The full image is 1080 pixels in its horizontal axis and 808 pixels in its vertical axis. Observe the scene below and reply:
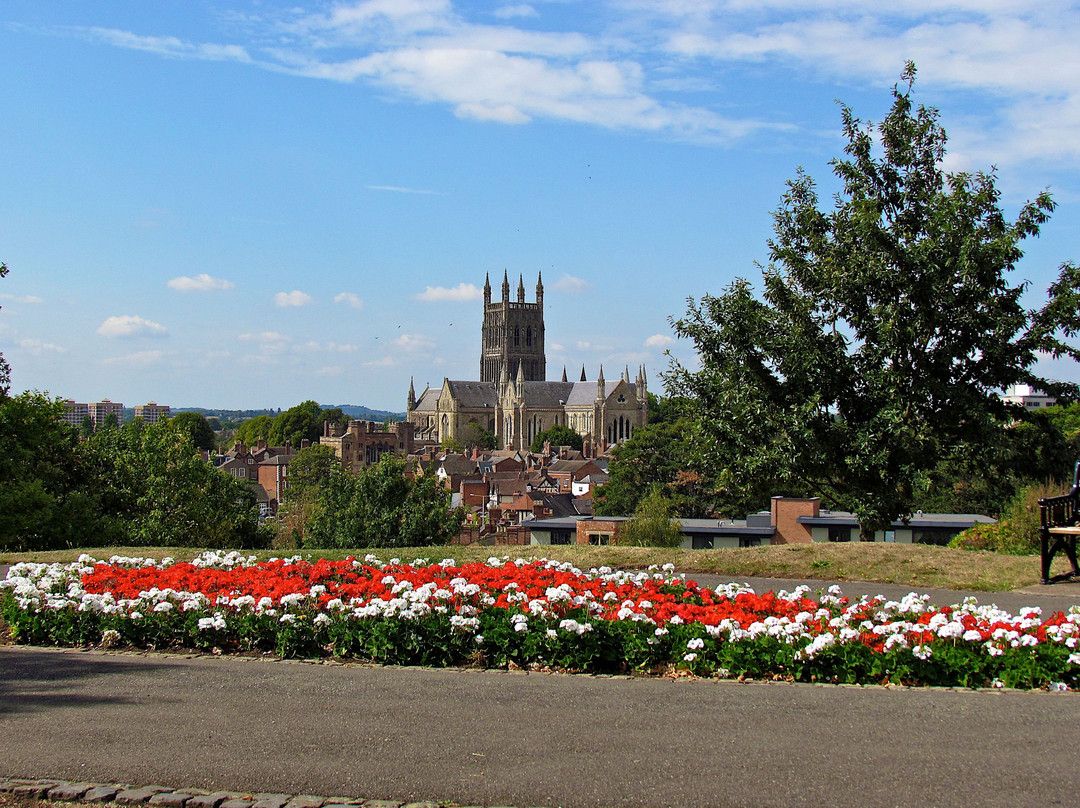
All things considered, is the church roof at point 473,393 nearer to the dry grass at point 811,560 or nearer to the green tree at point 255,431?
the green tree at point 255,431

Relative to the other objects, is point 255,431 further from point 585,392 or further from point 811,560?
point 811,560

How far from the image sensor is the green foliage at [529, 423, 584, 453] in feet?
506

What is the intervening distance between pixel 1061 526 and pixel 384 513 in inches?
943

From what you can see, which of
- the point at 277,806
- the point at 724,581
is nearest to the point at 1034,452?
the point at 724,581

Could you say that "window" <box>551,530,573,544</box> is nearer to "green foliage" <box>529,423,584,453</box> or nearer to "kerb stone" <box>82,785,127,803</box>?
"kerb stone" <box>82,785,127,803</box>

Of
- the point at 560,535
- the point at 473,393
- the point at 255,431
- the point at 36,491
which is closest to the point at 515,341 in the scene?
the point at 473,393

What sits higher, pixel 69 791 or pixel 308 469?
pixel 308 469

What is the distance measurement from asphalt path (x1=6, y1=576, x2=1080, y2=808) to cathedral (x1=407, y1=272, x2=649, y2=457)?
137 metres

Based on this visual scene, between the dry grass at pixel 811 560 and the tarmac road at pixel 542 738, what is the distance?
576 centimetres

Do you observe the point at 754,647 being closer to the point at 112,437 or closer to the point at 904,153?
the point at 904,153

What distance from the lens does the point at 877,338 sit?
54.3ft

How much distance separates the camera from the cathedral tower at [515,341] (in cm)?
18875

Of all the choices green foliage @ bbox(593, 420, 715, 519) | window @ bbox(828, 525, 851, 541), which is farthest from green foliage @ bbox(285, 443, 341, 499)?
window @ bbox(828, 525, 851, 541)

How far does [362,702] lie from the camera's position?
785cm
